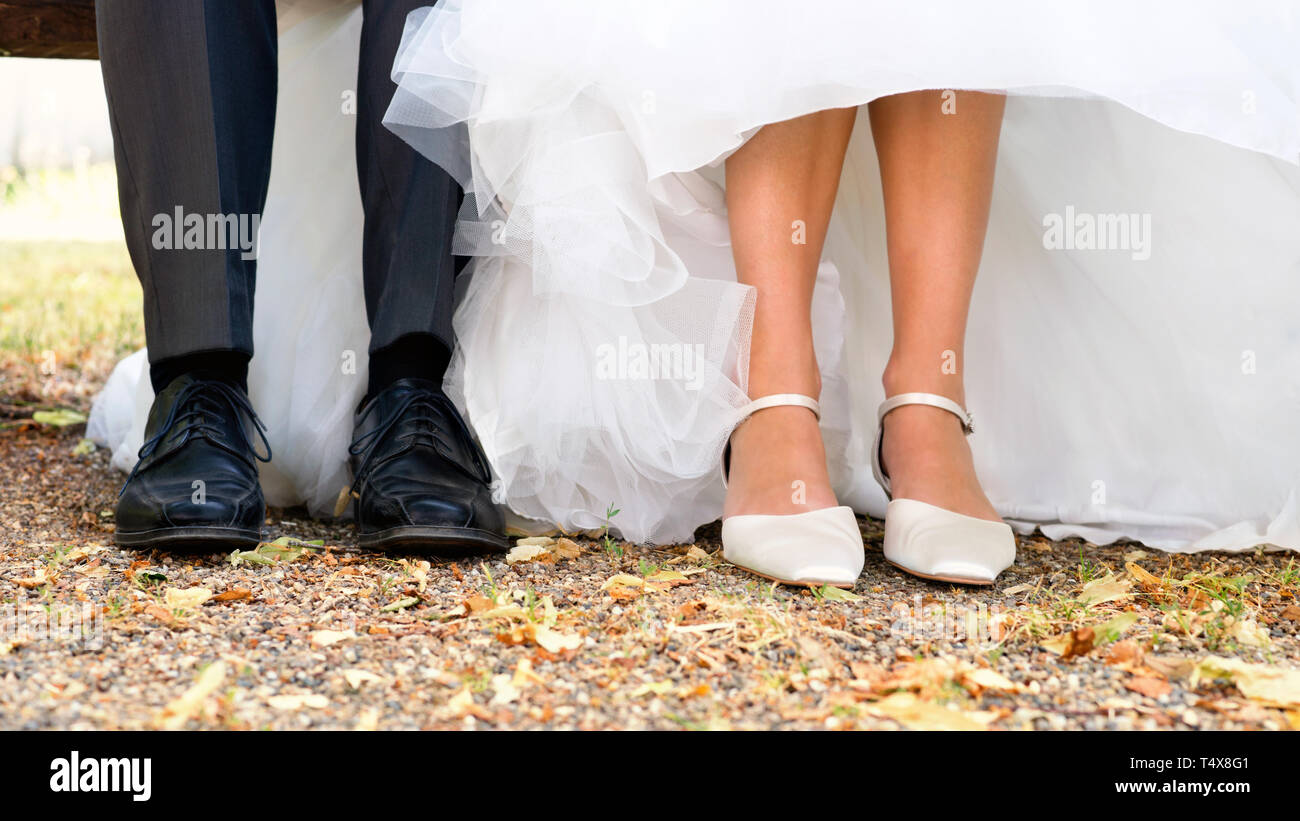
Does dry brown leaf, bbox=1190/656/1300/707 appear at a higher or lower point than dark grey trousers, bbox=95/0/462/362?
lower

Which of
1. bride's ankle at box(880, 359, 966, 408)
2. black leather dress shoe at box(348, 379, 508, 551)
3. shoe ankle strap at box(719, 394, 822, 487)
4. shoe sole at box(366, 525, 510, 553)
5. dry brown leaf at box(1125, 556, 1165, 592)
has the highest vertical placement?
bride's ankle at box(880, 359, 966, 408)

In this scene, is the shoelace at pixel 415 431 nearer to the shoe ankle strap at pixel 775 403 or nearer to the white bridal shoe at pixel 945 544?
the shoe ankle strap at pixel 775 403

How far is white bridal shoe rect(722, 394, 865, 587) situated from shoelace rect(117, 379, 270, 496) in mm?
541

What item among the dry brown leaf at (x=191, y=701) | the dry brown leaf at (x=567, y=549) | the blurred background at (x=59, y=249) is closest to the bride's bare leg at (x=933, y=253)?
the dry brown leaf at (x=567, y=549)

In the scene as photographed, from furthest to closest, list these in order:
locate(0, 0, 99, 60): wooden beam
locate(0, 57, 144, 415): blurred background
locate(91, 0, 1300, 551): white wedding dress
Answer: locate(0, 57, 144, 415): blurred background
locate(0, 0, 99, 60): wooden beam
locate(91, 0, 1300, 551): white wedding dress

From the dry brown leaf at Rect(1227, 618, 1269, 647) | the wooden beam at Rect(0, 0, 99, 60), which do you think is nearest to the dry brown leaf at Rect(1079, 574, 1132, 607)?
the dry brown leaf at Rect(1227, 618, 1269, 647)

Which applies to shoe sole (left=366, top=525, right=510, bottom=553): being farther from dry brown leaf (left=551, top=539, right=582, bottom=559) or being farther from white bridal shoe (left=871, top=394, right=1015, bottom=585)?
white bridal shoe (left=871, top=394, right=1015, bottom=585)

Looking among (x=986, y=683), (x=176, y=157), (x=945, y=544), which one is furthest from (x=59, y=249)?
(x=986, y=683)

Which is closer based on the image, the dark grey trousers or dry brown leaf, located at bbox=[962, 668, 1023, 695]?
dry brown leaf, located at bbox=[962, 668, 1023, 695]

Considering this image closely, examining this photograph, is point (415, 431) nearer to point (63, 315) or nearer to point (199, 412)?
point (199, 412)

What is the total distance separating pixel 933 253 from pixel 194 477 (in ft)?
2.62

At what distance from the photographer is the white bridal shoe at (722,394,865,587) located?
954 millimetres

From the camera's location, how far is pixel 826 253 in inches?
51.4
